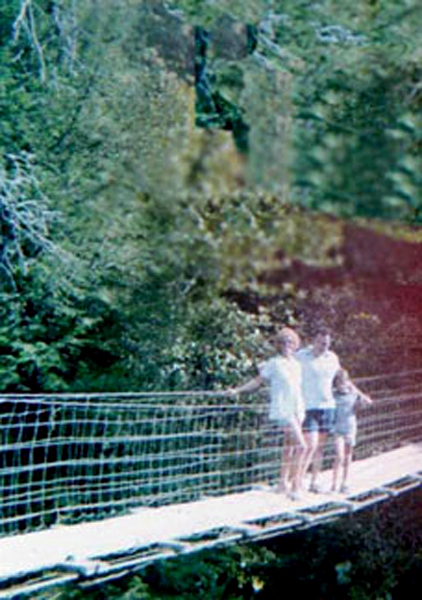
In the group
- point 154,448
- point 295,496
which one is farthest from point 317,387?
point 154,448

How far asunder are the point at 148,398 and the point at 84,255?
2.03 feet

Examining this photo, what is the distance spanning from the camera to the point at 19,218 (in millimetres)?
3123

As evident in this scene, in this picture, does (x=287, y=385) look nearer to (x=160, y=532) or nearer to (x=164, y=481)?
(x=160, y=532)

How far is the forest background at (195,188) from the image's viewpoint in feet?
2.01

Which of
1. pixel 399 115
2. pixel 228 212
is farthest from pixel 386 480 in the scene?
pixel 399 115

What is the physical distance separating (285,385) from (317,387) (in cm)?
8

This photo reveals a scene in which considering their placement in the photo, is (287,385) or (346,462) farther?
(346,462)

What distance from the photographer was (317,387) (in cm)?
197

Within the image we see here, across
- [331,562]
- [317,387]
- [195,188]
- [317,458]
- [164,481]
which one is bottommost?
[331,562]

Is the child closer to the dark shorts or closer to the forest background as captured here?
the dark shorts

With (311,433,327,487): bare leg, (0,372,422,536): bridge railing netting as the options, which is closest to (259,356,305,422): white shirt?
(311,433,327,487): bare leg

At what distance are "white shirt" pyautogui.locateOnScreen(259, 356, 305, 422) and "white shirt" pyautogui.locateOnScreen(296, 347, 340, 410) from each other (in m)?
0.02

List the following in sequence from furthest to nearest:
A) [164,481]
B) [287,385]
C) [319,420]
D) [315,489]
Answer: [164,481] → [315,489] → [319,420] → [287,385]

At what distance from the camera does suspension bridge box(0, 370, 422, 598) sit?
1.63m
